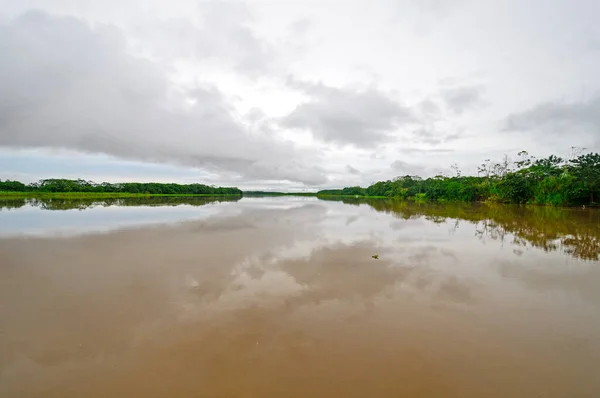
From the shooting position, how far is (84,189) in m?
71.7

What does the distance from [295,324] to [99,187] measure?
90.0 metres

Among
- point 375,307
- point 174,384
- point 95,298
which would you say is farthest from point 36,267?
point 375,307

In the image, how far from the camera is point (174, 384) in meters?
3.26

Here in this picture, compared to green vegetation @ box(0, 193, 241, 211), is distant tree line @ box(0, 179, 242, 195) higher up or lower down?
higher up

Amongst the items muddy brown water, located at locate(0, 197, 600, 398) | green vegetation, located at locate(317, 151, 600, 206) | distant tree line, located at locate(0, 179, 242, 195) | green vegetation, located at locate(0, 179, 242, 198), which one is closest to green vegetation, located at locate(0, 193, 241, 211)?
green vegetation, located at locate(0, 179, 242, 198)

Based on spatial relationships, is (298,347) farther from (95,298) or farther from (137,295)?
(95,298)

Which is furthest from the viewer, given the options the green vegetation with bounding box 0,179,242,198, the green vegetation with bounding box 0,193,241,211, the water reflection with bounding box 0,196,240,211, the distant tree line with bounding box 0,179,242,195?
the distant tree line with bounding box 0,179,242,195

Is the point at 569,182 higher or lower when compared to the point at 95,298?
higher

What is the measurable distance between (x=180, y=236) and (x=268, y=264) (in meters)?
6.37

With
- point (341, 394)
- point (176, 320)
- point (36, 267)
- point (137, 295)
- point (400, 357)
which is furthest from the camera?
point (36, 267)

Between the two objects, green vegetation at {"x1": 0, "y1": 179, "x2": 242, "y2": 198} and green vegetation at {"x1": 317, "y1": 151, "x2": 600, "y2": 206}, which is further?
green vegetation at {"x1": 0, "y1": 179, "x2": 242, "y2": 198}

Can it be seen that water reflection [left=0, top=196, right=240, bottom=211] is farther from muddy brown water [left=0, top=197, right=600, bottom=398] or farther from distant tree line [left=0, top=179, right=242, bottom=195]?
muddy brown water [left=0, top=197, right=600, bottom=398]

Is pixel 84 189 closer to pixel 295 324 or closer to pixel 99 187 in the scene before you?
pixel 99 187

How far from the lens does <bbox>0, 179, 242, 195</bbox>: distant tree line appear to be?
65.3 m
